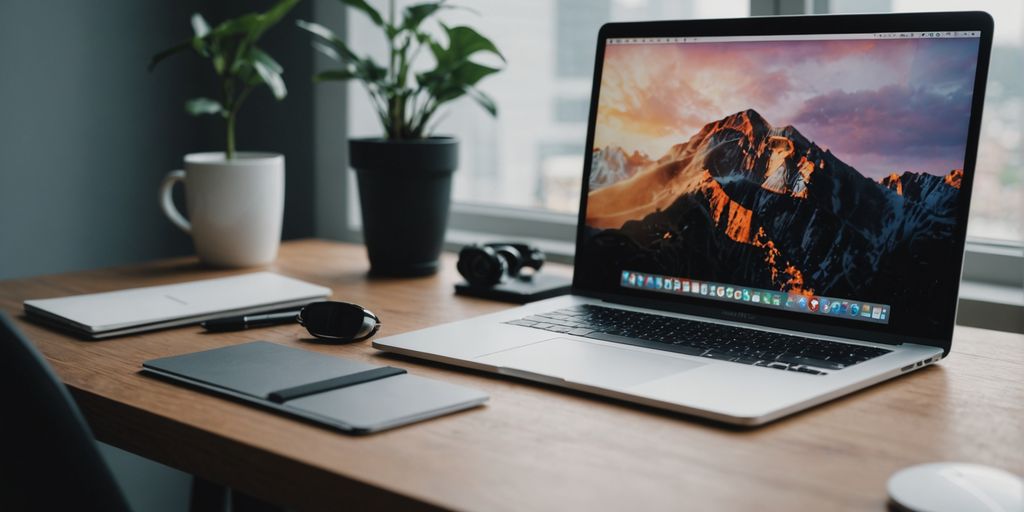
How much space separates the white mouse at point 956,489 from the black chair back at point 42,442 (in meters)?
0.50

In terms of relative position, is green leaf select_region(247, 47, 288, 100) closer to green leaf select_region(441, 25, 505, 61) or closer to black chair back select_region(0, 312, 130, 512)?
green leaf select_region(441, 25, 505, 61)

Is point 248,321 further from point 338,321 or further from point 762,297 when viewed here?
point 762,297

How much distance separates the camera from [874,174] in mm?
1026

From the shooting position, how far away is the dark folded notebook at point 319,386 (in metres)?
0.79

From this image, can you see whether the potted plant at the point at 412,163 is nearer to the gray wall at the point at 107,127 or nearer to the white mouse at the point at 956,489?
Result: the gray wall at the point at 107,127

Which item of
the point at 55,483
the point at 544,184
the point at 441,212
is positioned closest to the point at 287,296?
the point at 441,212

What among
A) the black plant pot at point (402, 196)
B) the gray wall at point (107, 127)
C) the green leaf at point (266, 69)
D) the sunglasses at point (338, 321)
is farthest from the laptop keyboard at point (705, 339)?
the gray wall at point (107, 127)

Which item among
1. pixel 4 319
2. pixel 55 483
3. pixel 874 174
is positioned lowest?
pixel 55 483

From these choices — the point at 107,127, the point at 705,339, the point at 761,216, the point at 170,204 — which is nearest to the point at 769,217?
the point at 761,216

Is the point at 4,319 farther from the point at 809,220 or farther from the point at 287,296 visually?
the point at 809,220

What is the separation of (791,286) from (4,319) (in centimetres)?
74

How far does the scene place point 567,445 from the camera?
0.74 m

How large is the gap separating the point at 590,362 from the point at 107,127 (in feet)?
4.42

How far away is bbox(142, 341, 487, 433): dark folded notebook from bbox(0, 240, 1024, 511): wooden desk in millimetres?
14
